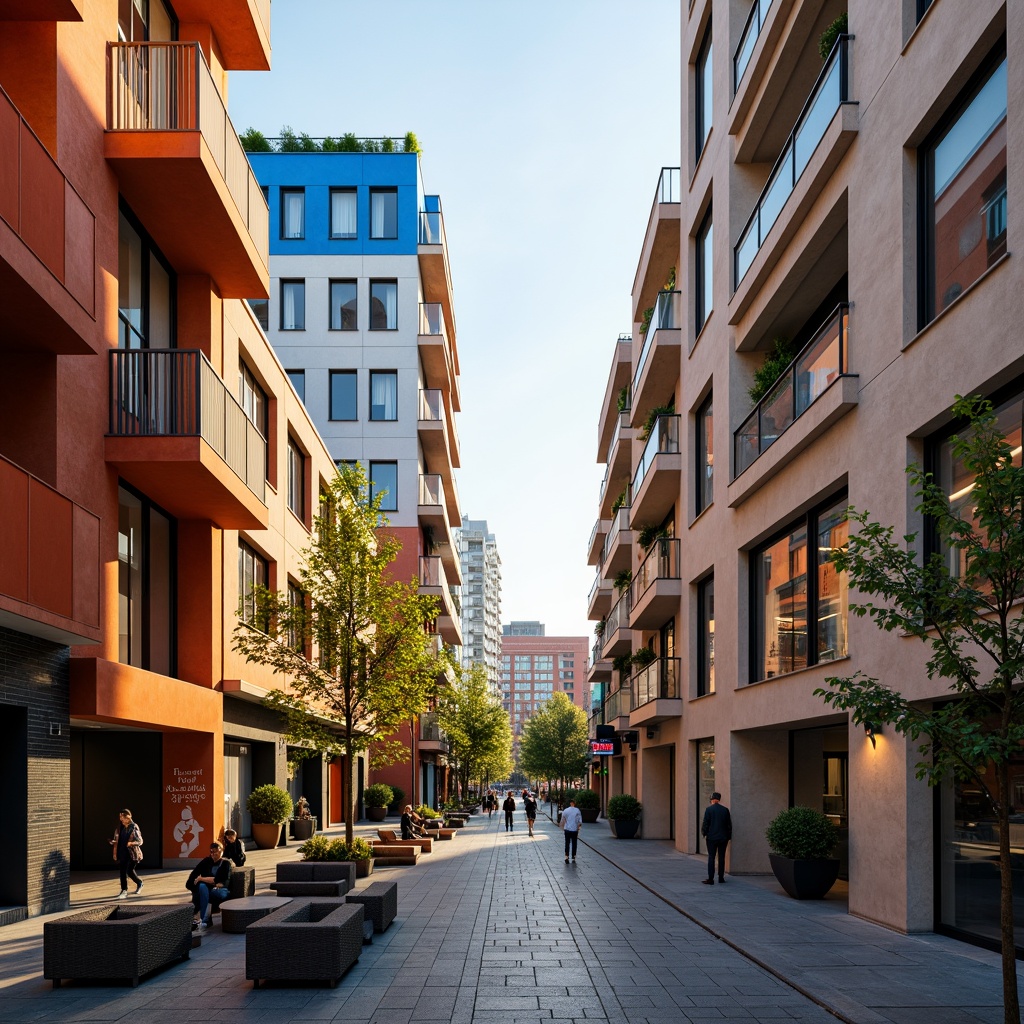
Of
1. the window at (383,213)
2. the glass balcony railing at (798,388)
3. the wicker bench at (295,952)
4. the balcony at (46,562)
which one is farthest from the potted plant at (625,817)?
the window at (383,213)

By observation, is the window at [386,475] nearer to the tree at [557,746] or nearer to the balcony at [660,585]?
the balcony at [660,585]

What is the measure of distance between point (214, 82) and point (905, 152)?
11.3m

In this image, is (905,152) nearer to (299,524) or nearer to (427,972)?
(427,972)

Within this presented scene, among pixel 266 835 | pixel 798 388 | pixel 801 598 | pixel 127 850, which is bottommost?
pixel 266 835

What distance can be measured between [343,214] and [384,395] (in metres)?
8.20

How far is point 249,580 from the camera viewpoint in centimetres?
2466

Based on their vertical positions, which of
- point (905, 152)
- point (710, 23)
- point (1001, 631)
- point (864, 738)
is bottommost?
point (864, 738)

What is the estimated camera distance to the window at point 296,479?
30.1 meters

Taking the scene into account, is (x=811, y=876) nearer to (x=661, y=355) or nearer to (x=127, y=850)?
(x=127, y=850)

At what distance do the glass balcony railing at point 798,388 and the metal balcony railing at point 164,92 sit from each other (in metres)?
10.0

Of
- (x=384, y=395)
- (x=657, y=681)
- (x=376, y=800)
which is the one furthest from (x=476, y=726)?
(x=657, y=681)

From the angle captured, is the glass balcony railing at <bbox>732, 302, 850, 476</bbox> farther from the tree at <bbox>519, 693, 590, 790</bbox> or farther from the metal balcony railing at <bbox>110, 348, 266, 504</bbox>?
the tree at <bbox>519, 693, 590, 790</bbox>

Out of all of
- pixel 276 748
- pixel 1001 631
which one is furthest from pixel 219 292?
pixel 1001 631

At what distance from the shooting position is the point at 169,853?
68.2 feet
